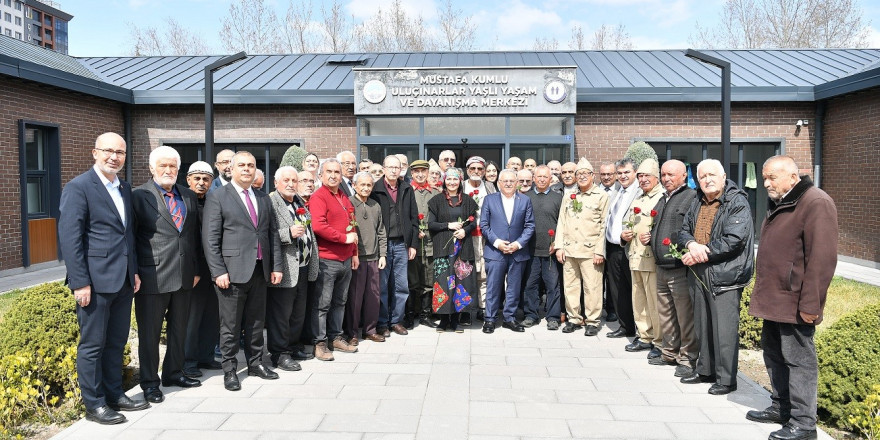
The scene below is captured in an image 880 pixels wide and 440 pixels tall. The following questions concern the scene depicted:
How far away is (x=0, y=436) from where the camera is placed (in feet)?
11.9

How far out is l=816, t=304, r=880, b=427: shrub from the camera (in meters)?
4.08

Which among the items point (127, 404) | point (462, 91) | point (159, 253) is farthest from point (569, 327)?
point (462, 91)

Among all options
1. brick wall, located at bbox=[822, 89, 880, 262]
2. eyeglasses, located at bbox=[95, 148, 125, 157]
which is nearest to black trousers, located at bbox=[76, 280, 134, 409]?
eyeglasses, located at bbox=[95, 148, 125, 157]

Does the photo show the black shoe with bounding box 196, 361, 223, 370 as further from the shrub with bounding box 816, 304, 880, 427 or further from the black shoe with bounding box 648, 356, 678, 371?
the shrub with bounding box 816, 304, 880, 427

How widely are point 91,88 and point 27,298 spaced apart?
9.00 meters

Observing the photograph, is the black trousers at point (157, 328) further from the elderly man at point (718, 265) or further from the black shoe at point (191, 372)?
the elderly man at point (718, 265)

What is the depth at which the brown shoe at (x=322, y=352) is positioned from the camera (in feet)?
18.4

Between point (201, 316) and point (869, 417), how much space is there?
5.14 meters

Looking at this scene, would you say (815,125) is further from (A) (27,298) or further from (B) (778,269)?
(A) (27,298)

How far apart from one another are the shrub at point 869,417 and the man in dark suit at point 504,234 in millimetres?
3479

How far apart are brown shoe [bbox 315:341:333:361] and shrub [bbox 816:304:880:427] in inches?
163

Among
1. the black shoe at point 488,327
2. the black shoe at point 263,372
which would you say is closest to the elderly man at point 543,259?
the black shoe at point 488,327

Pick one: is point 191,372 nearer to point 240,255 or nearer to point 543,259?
point 240,255

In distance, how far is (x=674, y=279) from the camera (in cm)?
528
